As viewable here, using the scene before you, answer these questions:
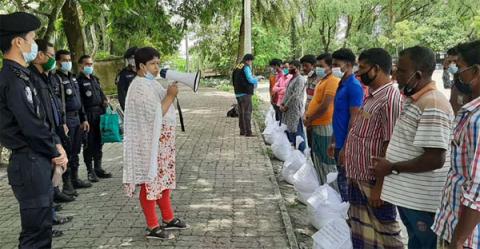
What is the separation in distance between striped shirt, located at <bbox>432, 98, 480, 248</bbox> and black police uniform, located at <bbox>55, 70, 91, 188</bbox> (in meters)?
4.29

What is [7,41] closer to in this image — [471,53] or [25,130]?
[25,130]

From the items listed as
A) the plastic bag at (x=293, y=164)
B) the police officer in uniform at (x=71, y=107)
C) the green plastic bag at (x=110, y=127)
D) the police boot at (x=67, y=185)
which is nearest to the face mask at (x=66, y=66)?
the police officer in uniform at (x=71, y=107)

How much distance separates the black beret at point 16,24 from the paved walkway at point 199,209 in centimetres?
210

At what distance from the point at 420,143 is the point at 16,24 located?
104 inches

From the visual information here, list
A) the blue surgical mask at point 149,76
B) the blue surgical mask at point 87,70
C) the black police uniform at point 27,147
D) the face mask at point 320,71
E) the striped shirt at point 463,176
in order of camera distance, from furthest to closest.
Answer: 1. the blue surgical mask at point 87,70
2. the face mask at point 320,71
3. the blue surgical mask at point 149,76
4. the black police uniform at point 27,147
5. the striped shirt at point 463,176

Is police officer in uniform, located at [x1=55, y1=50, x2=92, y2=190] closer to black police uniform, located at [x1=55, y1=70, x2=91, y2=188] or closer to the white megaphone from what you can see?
black police uniform, located at [x1=55, y1=70, x2=91, y2=188]

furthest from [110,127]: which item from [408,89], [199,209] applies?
[408,89]

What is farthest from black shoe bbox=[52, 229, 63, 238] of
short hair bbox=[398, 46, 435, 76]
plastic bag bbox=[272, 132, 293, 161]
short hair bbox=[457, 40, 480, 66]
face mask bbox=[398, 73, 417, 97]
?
plastic bag bbox=[272, 132, 293, 161]

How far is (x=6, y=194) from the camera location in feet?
20.2

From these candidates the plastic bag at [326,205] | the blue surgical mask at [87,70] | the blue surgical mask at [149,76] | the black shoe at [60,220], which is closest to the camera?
the blue surgical mask at [149,76]

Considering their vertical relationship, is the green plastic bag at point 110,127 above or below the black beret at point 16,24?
below

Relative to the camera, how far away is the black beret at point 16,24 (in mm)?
3012

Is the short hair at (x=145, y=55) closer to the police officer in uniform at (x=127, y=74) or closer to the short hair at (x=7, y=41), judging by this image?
the short hair at (x=7, y=41)

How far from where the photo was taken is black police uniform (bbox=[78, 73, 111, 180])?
20.2ft
